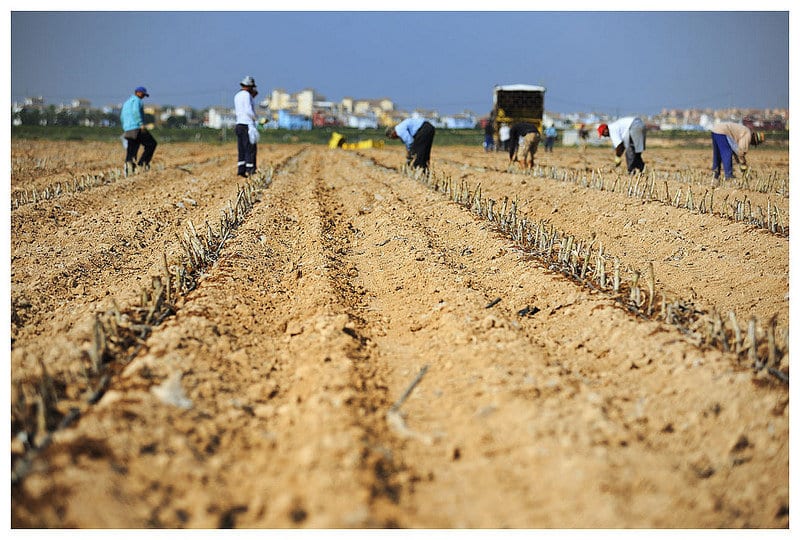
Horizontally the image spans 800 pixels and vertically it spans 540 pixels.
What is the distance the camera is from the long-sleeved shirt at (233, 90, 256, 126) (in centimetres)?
1019

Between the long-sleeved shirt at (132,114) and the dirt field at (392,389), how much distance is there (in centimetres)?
593

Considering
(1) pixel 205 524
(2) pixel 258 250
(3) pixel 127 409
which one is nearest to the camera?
(1) pixel 205 524

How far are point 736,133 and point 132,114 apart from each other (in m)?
9.67

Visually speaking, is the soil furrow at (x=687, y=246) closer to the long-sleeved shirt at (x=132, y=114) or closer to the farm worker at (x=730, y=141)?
the farm worker at (x=730, y=141)

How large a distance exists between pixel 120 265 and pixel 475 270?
267 centimetres

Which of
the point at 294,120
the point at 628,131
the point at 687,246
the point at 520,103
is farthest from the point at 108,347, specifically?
the point at 294,120

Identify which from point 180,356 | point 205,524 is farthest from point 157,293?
point 205,524

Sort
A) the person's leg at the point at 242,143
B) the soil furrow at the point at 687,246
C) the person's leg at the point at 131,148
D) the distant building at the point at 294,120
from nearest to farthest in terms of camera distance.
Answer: the soil furrow at the point at 687,246
the person's leg at the point at 242,143
the person's leg at the point at 131,148
the distant building at the point at 294,120

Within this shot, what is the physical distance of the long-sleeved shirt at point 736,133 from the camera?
10680mm

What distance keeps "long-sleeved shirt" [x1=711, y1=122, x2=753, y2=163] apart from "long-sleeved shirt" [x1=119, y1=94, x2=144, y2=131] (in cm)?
918

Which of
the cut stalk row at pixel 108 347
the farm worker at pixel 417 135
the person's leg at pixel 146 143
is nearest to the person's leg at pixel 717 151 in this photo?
the farm worker at pixel 417 135

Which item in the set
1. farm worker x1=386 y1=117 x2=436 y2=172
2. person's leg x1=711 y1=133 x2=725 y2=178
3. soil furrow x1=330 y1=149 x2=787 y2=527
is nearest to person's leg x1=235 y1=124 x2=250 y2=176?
farm worker x1=386 y1=117 x2=436 y2=172

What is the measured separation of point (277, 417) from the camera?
2.58 m

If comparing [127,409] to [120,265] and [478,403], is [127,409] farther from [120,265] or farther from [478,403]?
[120,265]
